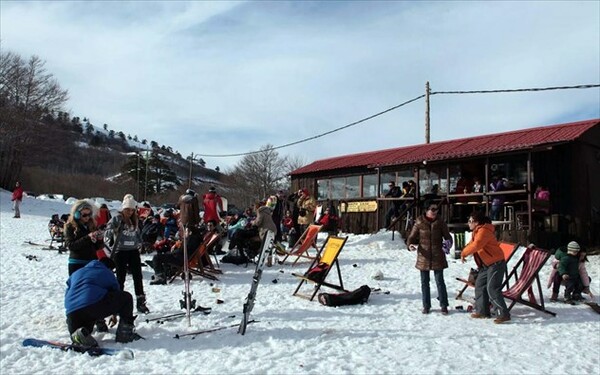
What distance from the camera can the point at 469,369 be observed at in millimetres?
4871

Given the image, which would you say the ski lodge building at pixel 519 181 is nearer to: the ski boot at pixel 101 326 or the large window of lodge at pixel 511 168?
the large window of lodge at pixel 511 168

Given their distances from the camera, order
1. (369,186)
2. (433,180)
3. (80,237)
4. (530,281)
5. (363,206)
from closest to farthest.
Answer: (80,237)
(530,281)
(433,180)
(363,206)
(369,186)

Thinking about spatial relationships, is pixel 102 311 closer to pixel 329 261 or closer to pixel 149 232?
pixel 329 261

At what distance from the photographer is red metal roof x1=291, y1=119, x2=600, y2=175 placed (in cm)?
1444

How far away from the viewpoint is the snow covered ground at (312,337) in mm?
4852

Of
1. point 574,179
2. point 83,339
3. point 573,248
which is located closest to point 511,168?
point 574,179

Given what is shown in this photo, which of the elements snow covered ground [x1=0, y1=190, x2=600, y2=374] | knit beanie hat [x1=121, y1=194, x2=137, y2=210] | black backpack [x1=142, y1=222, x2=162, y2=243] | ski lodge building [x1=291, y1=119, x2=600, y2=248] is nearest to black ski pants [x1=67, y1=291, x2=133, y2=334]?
snow covered ground [x1=0, y1=190, x2=600, y2=374]

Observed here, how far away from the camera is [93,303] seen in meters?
5.31

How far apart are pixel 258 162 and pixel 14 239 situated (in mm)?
40458

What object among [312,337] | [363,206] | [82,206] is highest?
[363,206]

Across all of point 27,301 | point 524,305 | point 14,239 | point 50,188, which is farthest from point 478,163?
point 50,188

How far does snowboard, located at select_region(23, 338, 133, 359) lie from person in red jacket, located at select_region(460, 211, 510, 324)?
4463 mm

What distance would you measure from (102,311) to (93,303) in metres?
0.13

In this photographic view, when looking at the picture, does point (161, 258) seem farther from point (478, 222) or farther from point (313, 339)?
point (478, 222)
